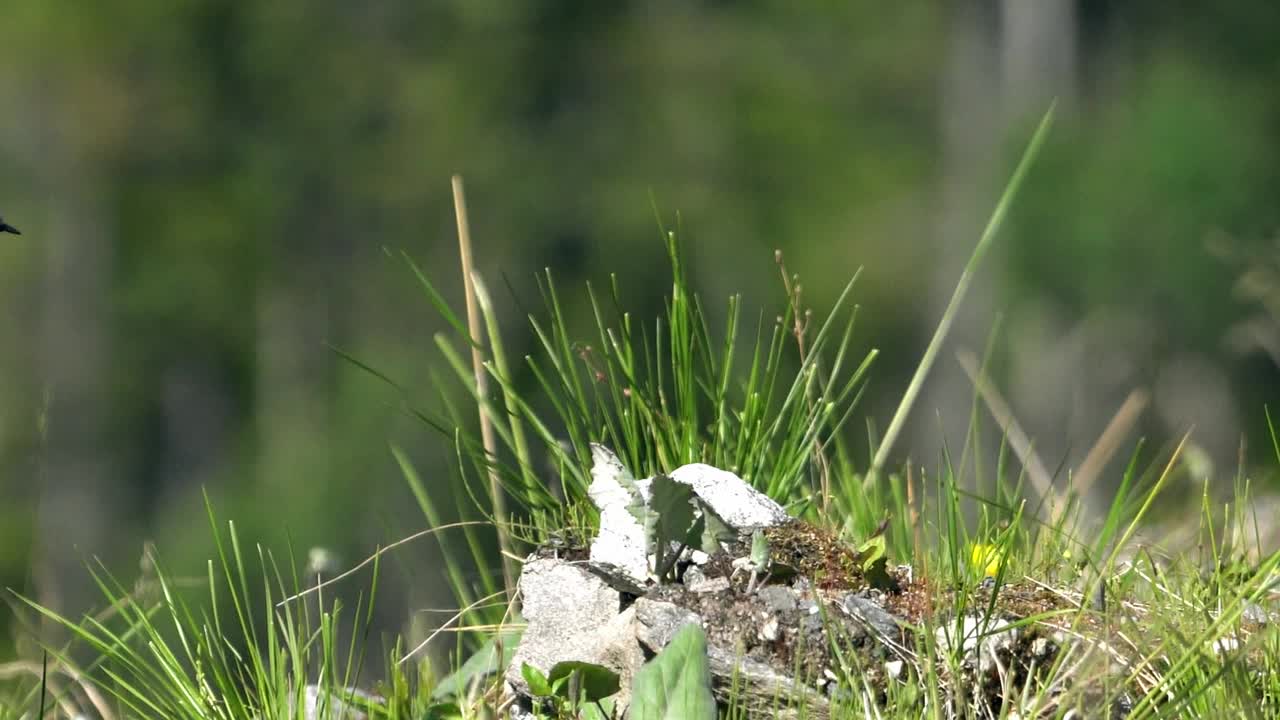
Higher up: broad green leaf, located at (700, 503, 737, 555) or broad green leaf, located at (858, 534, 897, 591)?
broad green leaf, located at (700, 503, 737, 555)

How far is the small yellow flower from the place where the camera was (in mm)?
2105

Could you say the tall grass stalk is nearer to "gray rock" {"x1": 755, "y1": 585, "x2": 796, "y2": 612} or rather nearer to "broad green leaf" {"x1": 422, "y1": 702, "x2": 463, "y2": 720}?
"gray rock" {"x1": 755, "y1": 585, "x2": 796, "y2": 612}

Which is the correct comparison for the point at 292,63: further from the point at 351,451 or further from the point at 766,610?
the point at 766,610

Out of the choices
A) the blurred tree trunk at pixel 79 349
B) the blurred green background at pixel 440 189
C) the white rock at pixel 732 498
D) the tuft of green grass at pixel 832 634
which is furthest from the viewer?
the blurred tree trunk at pixel 79 349

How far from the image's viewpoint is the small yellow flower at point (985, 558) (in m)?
2.11

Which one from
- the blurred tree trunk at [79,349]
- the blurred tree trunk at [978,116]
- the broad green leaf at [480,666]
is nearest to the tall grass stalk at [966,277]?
the broad green leaf at [480,666]

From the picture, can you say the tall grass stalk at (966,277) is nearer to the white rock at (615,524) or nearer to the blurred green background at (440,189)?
the white rock at (615,524)

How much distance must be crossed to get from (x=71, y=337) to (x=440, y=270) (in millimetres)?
8824

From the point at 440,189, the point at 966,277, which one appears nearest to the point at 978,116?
the point at 440,189

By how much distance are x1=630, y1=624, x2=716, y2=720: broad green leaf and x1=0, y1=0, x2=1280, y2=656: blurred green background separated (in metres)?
30.0

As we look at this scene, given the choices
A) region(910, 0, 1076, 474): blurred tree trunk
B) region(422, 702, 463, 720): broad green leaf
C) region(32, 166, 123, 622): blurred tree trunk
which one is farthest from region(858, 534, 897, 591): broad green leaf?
region(32, 166, 123, 622): blurred tree trunk

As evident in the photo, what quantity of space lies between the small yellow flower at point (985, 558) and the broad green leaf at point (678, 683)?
1.32 ft

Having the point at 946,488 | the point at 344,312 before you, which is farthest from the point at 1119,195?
the point at 946,488

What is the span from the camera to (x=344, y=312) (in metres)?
38.7
